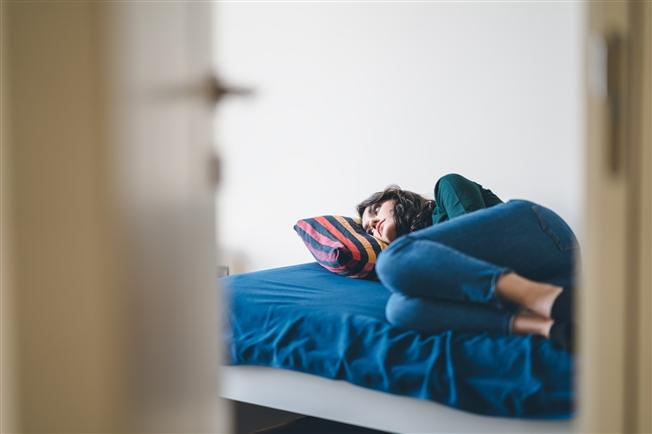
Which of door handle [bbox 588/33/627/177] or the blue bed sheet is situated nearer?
door handle [bbox 588/33/627/177]

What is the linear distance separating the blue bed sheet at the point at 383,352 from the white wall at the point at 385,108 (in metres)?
0.64

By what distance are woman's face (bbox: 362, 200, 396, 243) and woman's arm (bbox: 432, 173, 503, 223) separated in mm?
173

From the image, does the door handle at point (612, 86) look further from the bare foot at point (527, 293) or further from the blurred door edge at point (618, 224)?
the bare foot at point (527, 293)

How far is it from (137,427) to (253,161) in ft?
9.49

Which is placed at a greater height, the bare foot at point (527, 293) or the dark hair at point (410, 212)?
the dark hair at point (410, 212)

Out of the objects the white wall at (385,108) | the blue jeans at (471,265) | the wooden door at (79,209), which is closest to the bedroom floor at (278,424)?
the blue jeans at (471,265)

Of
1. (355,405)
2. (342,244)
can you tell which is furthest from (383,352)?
(342,244)

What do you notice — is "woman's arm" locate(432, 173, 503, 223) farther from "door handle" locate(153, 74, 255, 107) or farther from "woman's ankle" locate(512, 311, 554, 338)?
"door handle" locate(153, 74, 255, 107)

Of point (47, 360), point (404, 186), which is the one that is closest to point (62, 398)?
point (47, 360)

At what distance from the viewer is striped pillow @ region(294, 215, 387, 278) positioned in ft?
7.12

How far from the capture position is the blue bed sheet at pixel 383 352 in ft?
4.41

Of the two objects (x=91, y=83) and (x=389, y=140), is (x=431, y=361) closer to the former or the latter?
(x=91, y=83)

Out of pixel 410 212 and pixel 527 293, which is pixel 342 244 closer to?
pixel 410 212

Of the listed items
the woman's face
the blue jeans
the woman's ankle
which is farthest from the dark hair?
the woman's ankle
